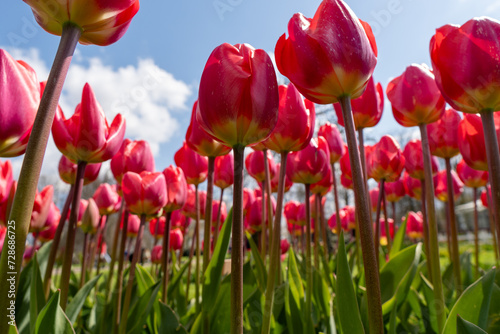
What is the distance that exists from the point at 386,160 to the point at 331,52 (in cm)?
106

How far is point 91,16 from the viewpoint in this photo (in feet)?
1.74

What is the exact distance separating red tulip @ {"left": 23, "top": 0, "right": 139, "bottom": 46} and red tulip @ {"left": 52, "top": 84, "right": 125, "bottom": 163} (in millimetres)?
345

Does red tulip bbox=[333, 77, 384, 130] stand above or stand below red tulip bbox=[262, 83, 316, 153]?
above

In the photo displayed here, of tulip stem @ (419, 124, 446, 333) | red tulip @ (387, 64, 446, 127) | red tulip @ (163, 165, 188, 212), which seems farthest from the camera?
red tulip @ (163, 165, 188, 212)

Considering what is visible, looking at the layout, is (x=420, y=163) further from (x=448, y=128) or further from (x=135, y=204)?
(x=135, y=204)

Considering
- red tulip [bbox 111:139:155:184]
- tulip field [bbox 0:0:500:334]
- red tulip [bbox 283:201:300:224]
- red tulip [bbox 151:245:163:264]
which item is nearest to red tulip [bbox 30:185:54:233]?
tulip field [bbox 0:0:500:334]

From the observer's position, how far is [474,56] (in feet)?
2.13

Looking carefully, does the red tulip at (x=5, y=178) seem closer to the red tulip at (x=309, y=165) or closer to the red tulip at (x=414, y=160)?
the red tulip at (x=309, y=165)

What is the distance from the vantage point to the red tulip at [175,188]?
1446 millimetres

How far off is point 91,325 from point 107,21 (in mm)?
1370

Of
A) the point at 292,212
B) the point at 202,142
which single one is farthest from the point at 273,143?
the point at 292,212

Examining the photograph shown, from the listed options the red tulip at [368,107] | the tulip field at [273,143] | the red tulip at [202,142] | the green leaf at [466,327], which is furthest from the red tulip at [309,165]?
the green leaf at [466,327]

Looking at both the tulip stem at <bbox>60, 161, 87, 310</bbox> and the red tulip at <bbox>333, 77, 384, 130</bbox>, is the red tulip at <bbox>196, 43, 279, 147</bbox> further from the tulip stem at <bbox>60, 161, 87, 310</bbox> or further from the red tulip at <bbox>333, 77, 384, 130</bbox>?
the red tulip at <bbox>333, 77, 384, 130</bbox>

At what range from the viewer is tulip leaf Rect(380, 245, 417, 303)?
39.3 inches
